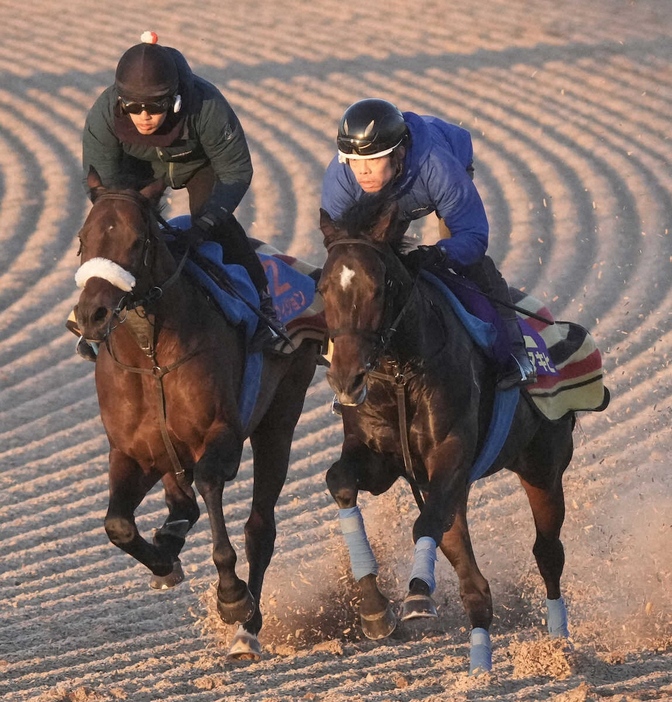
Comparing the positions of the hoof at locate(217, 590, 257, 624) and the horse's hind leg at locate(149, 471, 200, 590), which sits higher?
the hoof at locate(217, 590, 257, 624)

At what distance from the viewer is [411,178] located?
17.9ft

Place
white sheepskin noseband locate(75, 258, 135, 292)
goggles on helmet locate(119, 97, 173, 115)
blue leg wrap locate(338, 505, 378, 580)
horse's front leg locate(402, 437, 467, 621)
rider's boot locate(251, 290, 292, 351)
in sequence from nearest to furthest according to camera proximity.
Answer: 1. white sheepskin noseband locate(75, 258, 135, 292)
2. horse's front leg locate(402, 437, 467, 621)
3. blue leg wrap locate(338, 505, 378, 580)
4. goggles on helmet locate(119, 97, 173, 115)
5. rider's boot locate(251, 290, 292, 351)

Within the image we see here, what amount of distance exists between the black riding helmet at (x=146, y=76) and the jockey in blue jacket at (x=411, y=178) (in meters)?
0.70

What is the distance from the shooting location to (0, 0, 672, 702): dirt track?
6008 mm

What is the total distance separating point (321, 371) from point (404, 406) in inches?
181

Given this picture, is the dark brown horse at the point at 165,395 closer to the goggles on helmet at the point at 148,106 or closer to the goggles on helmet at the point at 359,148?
the goggles on helmet at the point at 148,106

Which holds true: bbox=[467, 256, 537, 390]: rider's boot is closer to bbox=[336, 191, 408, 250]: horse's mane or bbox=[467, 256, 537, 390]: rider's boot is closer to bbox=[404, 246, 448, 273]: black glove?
bbox=[404, 246, 448, 273]: black glove

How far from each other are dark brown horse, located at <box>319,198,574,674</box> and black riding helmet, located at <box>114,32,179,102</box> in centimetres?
95

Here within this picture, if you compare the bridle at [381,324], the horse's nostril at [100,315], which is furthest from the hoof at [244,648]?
the horse's nostril at [100,315]

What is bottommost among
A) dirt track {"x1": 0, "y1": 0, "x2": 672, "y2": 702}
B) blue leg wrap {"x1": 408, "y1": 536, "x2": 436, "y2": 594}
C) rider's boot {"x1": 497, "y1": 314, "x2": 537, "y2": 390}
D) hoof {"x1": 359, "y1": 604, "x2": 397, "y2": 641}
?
dirt track {"x1": 0, "y1": 0, "x2": 672, "y2": 702}

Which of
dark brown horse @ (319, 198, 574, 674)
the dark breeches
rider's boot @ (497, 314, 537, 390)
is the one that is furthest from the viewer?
the dark breeches

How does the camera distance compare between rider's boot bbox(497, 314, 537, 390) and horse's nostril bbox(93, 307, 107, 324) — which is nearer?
horse's nostril bbox(93, 307, 107, 324)

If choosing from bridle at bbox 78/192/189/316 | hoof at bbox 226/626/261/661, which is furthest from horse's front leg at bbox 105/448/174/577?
bridle at bbox 78/192/189/316

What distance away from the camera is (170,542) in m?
5.93
